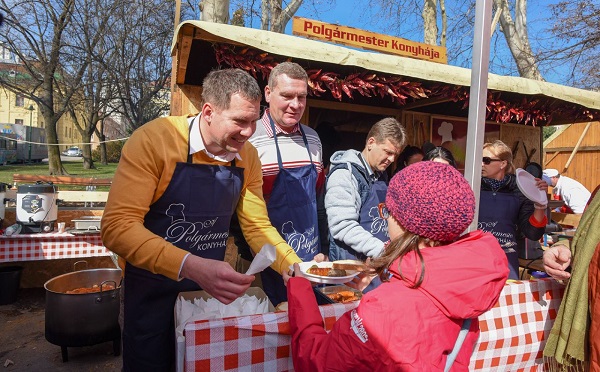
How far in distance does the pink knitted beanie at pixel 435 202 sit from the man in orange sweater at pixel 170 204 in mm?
779

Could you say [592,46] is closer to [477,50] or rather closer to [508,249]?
[508,249]

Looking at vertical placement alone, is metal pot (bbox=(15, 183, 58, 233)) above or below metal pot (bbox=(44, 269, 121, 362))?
above

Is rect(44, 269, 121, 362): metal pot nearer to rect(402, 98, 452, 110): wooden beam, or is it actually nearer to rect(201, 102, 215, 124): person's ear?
rect(201, 102, 215, 124): person's ear

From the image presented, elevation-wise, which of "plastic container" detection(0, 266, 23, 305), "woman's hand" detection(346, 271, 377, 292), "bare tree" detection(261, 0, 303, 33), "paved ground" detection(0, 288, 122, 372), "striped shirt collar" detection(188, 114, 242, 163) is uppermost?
"bare tree" detection(261, 0, 303, 33)

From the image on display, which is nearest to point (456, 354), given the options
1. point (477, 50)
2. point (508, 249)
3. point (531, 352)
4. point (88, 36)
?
point (531, 352)

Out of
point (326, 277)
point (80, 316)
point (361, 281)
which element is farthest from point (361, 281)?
point (80, 316)

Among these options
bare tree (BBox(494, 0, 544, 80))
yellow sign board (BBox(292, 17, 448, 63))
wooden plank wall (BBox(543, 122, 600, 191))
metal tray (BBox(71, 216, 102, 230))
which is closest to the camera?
yellow sign board (BBox(292, 17, 448, 63))

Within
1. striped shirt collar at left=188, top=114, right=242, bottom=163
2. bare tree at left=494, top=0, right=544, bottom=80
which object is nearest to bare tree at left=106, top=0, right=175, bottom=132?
bare tree at left=494, top=0, right=544, bottom=80

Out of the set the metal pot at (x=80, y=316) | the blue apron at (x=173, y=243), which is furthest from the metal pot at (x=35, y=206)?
the blue apron at (x=173, y=243)

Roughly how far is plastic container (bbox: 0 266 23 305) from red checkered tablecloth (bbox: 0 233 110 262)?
0.57 meters

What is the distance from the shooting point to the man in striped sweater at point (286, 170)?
8.54 ft

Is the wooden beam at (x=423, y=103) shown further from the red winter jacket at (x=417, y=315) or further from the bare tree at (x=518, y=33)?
the bare tree at (x=518, y=33)

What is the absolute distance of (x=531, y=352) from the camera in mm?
1998

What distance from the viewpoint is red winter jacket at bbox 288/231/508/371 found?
1.15 metres
